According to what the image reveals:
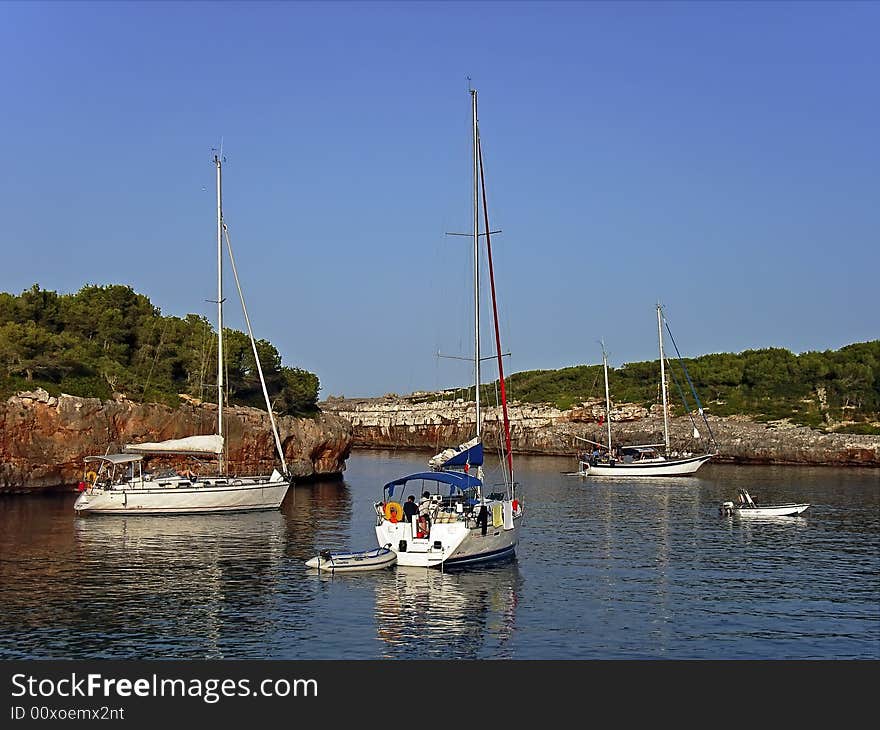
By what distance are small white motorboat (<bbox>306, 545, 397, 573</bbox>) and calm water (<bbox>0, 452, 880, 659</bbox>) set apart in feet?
1.84

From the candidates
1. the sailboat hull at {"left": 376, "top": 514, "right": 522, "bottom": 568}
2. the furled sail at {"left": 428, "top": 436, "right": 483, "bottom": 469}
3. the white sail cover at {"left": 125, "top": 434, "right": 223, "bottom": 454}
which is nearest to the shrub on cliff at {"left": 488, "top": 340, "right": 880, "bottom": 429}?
the white sail cover at {"left": 125, "top": 434, "right": 223, "bottom": 454}

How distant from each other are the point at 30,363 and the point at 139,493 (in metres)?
18.0

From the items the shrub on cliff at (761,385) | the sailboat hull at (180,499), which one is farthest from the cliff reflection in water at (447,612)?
the shrub on cliff at (761,385)

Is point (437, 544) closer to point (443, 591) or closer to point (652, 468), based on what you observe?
point (443, 591)

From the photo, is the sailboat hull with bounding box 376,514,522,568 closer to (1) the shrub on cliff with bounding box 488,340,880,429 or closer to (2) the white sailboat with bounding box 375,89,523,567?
(2) the white sailboat with bounding box 375,89,523,567

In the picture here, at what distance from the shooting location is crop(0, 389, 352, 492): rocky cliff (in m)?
59.2

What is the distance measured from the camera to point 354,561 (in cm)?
3347

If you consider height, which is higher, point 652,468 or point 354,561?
point 652,468

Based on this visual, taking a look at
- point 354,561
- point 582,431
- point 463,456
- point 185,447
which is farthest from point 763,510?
point 582,431

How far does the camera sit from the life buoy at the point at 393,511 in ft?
111

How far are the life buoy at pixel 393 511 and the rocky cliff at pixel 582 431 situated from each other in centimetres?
4963

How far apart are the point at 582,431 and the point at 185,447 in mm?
73208

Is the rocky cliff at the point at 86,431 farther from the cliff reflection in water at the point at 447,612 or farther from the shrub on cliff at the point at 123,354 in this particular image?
the cliff reflection in water at the point at 447,612
